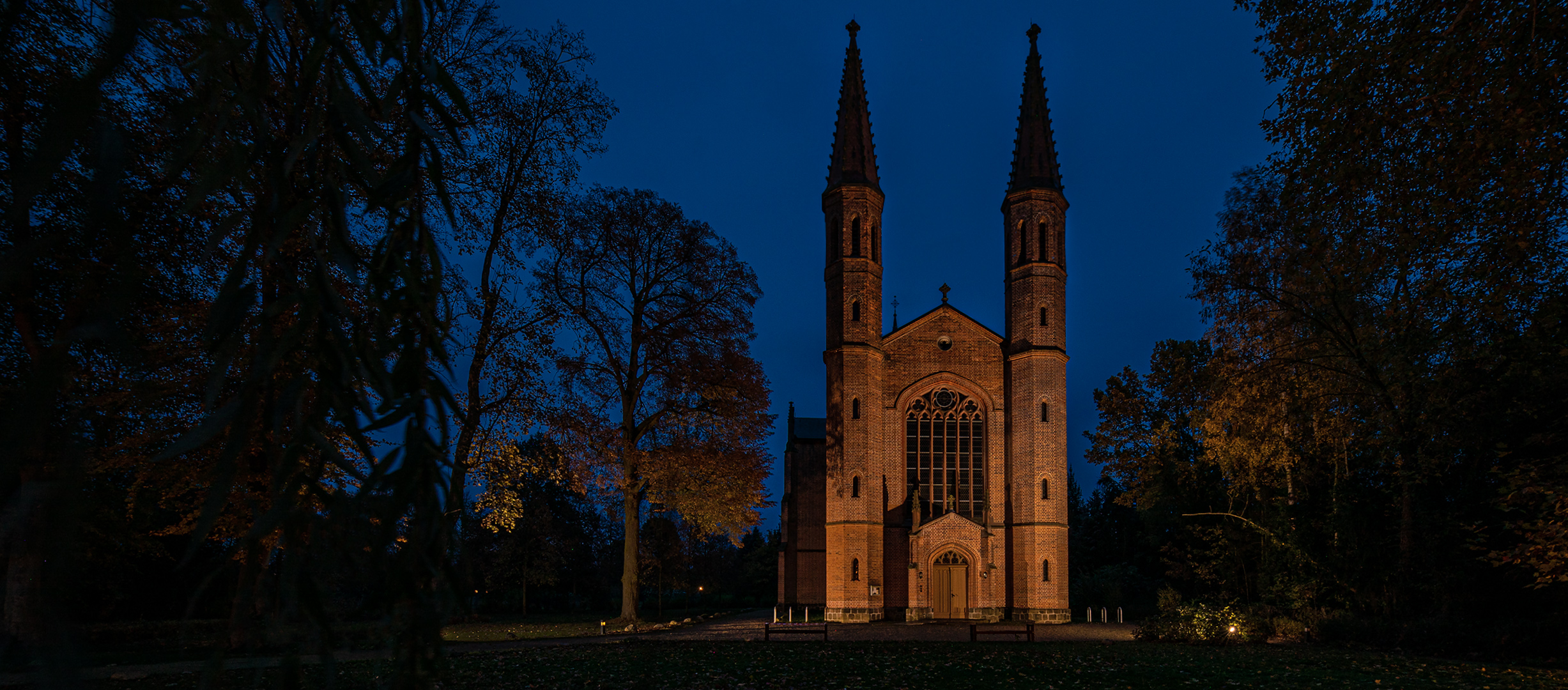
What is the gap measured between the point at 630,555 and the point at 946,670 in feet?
39.5

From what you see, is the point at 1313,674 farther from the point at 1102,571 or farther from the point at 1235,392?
the point at 1102,571

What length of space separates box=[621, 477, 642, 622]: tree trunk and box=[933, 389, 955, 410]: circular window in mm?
14572

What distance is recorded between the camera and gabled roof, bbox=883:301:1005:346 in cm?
3356

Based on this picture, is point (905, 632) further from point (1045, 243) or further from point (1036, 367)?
point (1045, 243)

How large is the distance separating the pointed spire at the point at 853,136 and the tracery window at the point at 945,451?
31.8 ft

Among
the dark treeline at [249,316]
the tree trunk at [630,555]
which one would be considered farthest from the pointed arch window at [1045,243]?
the dark treeline at [249,316]

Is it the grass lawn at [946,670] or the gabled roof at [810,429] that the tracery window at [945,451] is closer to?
the gabled roof at [810,429]

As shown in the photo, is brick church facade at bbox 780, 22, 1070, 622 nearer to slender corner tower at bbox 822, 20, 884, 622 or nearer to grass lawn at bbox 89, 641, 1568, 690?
slender corner tower at bbox 822, 20, 884, 622

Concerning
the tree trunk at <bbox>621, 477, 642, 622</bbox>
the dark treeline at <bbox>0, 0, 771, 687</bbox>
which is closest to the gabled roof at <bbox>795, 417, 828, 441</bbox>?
the tree trunk at <bbox>621, 477, 642, 622</bbox>

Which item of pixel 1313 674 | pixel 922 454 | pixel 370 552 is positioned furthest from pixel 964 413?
pixel 370 552

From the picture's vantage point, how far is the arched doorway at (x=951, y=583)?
30516mm

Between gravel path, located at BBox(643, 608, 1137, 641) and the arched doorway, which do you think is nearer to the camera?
gravel path, located at BBox(643, 608, 1137, 641)

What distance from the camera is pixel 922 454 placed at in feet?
108

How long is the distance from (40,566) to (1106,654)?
59.8 ft
